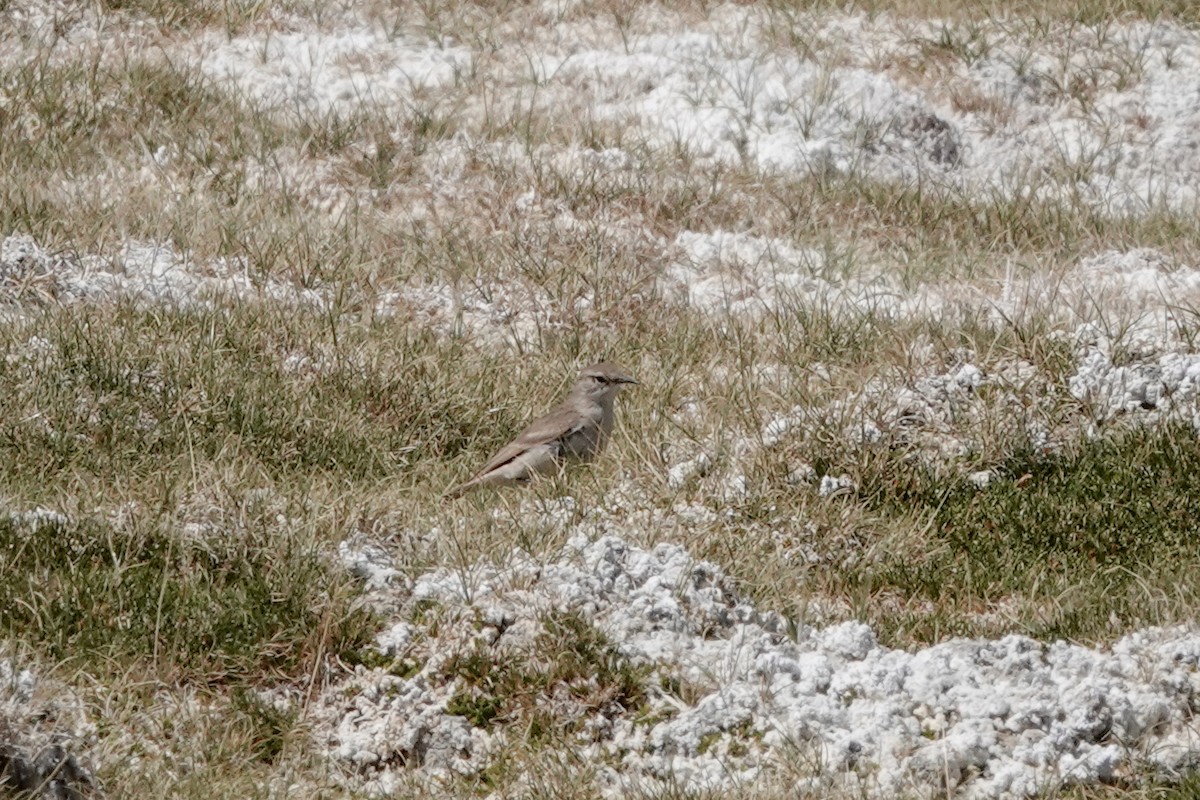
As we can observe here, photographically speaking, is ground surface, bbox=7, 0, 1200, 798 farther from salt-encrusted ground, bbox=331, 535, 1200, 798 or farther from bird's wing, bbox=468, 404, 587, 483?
bird's wing, bbox=468, 404, 587, 483

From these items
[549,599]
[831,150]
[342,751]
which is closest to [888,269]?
[831,150]

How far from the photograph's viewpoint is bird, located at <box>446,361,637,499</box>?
873cm

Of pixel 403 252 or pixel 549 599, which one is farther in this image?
pixel 403 252

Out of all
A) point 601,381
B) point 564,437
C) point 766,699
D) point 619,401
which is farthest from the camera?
point 619,401

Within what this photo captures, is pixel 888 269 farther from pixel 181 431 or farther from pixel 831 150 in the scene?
pixel 181 431

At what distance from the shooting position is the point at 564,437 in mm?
8914

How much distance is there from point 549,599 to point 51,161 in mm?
7295

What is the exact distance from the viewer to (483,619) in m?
6.74

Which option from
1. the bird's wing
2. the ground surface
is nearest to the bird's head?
the bird's wing

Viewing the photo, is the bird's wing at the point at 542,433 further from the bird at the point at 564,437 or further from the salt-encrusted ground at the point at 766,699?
the salt-encrusted ground at the point at 766,699

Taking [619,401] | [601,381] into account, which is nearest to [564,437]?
[601,381]

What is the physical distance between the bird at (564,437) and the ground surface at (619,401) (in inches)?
8.5

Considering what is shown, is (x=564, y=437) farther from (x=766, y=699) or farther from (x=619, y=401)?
(x=766, y=699)

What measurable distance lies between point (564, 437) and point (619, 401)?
36.8 inches
